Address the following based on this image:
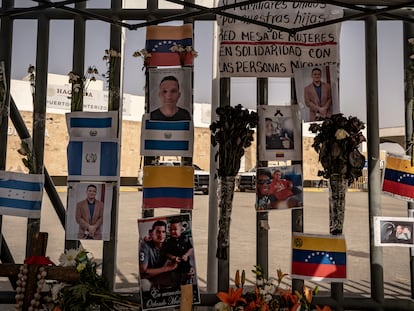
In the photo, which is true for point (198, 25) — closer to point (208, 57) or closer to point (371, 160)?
point (208, 57)

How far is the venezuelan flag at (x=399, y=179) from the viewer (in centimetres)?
267

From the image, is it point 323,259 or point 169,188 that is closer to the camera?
point 323,259

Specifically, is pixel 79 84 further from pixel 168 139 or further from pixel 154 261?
pixel 154 261

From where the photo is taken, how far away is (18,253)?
4.72m

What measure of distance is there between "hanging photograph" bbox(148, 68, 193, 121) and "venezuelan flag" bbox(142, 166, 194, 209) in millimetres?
339

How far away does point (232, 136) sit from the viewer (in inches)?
97.8

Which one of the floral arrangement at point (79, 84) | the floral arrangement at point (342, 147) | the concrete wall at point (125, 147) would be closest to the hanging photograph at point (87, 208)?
the floral arrangement at point (79, 84)

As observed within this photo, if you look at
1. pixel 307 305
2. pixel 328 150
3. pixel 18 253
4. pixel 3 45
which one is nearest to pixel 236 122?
pixel 328 150

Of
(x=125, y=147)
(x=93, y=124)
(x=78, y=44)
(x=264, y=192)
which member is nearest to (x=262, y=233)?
(x=264, y=192)

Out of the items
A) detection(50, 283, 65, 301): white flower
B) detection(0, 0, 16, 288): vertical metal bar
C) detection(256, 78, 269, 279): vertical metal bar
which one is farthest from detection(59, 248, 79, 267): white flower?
detection(256, 78, 269, 279): vertical metal bar

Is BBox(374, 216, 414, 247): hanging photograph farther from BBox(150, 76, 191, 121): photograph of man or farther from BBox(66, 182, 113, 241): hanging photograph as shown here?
BBox(66, 182, 113, 241): hanging photograph

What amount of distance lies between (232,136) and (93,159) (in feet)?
2.95

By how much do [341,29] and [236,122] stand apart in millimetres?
969

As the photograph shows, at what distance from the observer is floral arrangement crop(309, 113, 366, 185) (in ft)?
7.92
